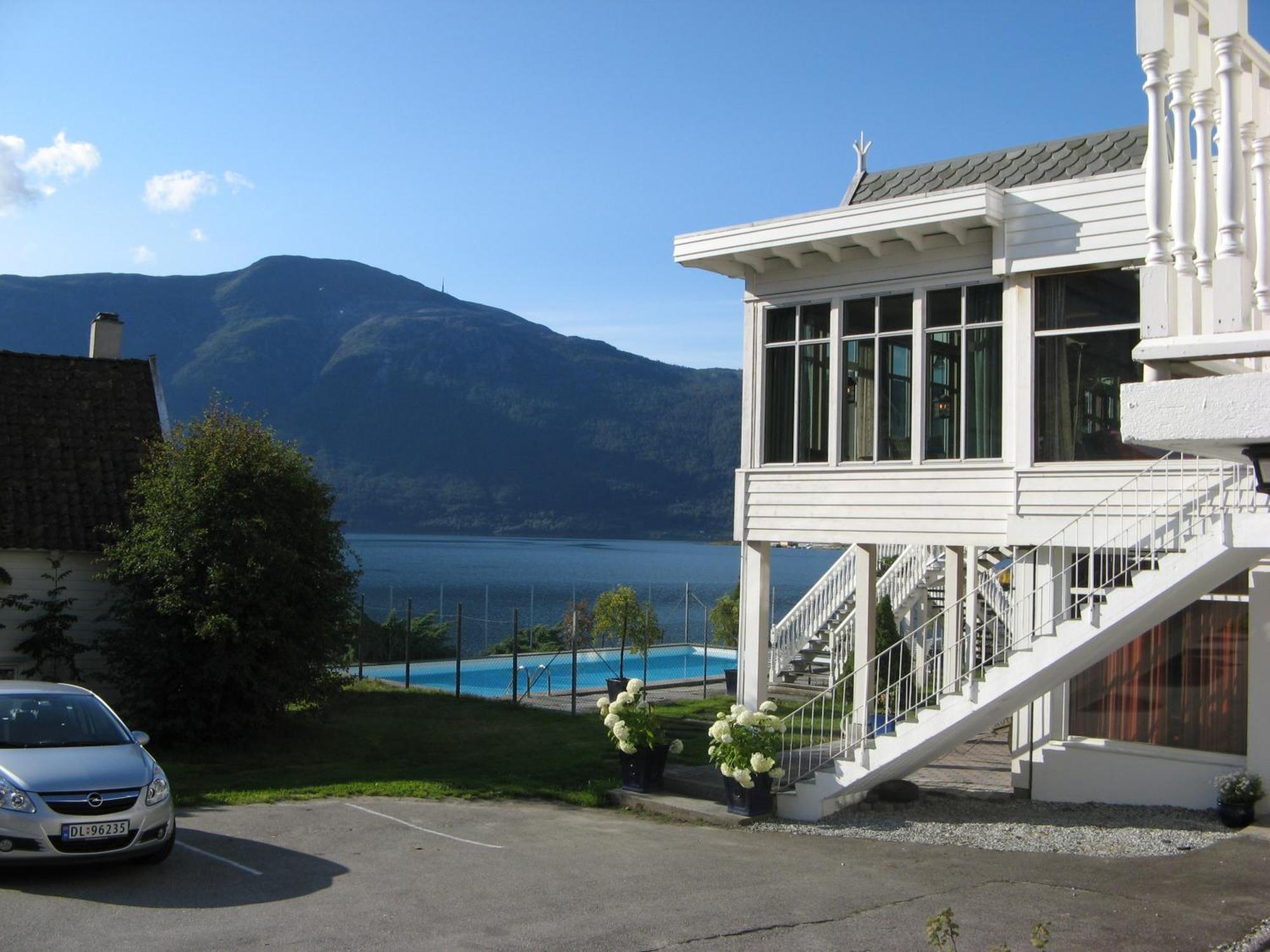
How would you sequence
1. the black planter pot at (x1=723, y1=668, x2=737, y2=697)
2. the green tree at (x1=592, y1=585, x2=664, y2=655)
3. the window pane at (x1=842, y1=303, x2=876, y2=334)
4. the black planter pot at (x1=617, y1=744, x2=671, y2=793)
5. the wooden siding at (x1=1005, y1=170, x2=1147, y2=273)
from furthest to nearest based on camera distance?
the green tree at (x1=592, y1=585, x2=664, y2=655), the black planter pot at (x1=723, y1=668, x2=737, y2=697), the window pane at (x1=842, y1=303, x2=876, y2=334), the black planter pot at (x1=617, y1=744, x2=671, y2=793), the wooden siding at (x1=1005, y1=170, x2=1147, y2=273)

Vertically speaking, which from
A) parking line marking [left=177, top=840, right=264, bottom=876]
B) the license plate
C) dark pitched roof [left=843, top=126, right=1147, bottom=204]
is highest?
dark pitched roof [left=843, top=126, right=1147, bottom=204]

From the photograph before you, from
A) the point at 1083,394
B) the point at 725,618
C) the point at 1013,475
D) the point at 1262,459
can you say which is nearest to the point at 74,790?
the point at 1262,459

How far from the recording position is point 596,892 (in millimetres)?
8906

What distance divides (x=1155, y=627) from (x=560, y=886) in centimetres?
702

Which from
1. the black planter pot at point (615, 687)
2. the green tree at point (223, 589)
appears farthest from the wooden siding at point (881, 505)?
the black planter pot at point (615, 687)

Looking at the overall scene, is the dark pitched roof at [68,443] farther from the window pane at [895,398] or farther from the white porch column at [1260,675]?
the white porch column at [1260,675]

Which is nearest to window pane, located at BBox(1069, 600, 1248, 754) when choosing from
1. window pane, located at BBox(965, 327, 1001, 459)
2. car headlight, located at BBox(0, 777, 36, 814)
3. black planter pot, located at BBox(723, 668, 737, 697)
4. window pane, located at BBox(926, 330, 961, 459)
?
window pane, located at BBox(965, 327, 1001, 459)

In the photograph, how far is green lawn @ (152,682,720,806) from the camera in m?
13.4

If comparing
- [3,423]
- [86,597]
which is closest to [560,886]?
[86,597]

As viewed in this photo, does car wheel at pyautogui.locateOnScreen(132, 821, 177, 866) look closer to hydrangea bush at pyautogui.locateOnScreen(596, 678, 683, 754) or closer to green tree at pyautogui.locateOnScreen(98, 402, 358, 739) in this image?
hydrangea bush at pyautogui.locateOnScreen(596, 678, 683, 754)

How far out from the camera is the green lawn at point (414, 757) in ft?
43.8

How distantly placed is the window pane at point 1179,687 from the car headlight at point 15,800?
1010cm

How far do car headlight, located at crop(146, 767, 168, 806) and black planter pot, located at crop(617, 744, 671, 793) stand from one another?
5321mm

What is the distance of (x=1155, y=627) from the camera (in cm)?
1230
